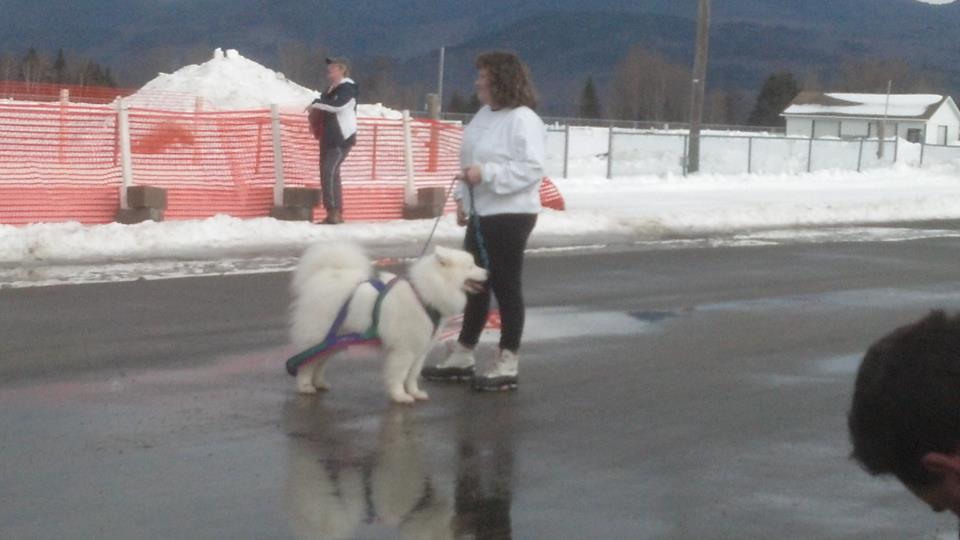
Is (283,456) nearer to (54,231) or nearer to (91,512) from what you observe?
(91,512)

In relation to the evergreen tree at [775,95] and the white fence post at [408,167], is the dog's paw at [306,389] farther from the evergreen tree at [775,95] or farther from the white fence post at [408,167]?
the evergreen tree at [775,95]

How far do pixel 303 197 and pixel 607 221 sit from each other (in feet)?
14.1

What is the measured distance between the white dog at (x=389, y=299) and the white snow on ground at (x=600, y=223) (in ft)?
21.7

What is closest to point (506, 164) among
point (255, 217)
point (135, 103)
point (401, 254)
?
point (401, 254)

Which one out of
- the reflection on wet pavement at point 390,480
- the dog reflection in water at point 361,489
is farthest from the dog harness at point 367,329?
the dog reflection in water at point 361,489

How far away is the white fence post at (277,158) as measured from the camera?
18.6m

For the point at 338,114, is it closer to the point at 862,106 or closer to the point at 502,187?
the point at 502,187

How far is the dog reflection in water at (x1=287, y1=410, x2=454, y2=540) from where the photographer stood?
5941 mm

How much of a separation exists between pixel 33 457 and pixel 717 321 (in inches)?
243

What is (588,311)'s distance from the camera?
11.9 m

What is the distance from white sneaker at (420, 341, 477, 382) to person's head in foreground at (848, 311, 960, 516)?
A: 6.46m

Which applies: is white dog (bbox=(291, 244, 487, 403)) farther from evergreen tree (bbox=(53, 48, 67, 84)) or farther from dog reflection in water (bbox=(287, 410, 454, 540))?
evergreen tree (bbox=(53, 48, 67, 84))

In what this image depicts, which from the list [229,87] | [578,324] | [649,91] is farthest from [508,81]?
[649,91]

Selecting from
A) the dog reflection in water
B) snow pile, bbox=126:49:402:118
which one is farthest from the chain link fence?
the dog reflection in water
